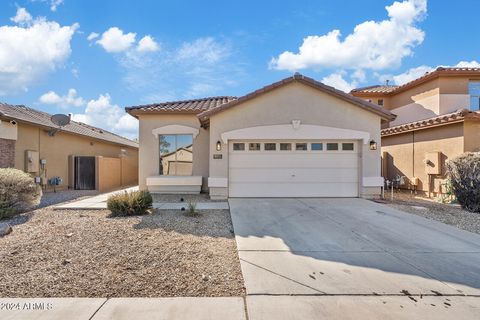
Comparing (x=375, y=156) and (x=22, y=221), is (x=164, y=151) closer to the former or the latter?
(x=22, y=221)

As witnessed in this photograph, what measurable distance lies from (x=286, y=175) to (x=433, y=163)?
686 cm

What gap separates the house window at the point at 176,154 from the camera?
12672 millimetres

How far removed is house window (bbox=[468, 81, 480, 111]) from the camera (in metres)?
15.1

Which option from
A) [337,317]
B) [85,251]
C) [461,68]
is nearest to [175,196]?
[85,251]

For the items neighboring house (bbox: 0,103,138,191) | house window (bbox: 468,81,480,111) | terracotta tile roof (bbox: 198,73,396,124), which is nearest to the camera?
terracotta tile roof (bbox: 198,73,396,124)

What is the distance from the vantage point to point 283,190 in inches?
436

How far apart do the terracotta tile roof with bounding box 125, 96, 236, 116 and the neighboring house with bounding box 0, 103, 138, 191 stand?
498 centimetres

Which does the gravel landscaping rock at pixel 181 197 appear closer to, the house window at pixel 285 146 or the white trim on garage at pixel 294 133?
the white trim on garage at pixel 294 133

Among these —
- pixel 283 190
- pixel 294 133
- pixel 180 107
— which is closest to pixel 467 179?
pixel 294 133

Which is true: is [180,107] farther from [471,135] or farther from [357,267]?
[471,135]

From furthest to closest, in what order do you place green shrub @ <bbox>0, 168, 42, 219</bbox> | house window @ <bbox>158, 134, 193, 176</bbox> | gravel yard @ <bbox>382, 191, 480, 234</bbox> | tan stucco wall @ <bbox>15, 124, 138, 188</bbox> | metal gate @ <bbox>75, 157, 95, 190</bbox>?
1. metal gate @ <bbox>75, 157, 95, 190</bbox>
2. tan stucco wall @ <bbox>15, 124, 138, 188</bbox>
3. house window @ <bbox>158, 134, 193, 176</bbox>
4. green shrub @ <bbox>0, 168, 42, 219</bbox>
5. gravel yard @ <bbox>382, 191, 480, 234</bbox>

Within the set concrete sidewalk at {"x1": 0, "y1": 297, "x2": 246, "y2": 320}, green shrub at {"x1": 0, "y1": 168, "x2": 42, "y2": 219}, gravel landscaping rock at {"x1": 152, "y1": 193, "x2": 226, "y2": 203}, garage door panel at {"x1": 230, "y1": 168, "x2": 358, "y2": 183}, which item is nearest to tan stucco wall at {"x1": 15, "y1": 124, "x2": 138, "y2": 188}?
green shrub at {"x1": 0, "y1": 168, "x2": 42, "y2": 219}

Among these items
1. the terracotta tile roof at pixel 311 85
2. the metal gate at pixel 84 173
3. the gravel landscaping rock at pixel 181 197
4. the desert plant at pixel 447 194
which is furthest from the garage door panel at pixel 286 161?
the metal gate at pixel 84 173

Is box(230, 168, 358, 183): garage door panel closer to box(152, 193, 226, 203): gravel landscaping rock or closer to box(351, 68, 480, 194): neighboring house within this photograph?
box(152, 193, 226, 203): gravel landscaping rock
